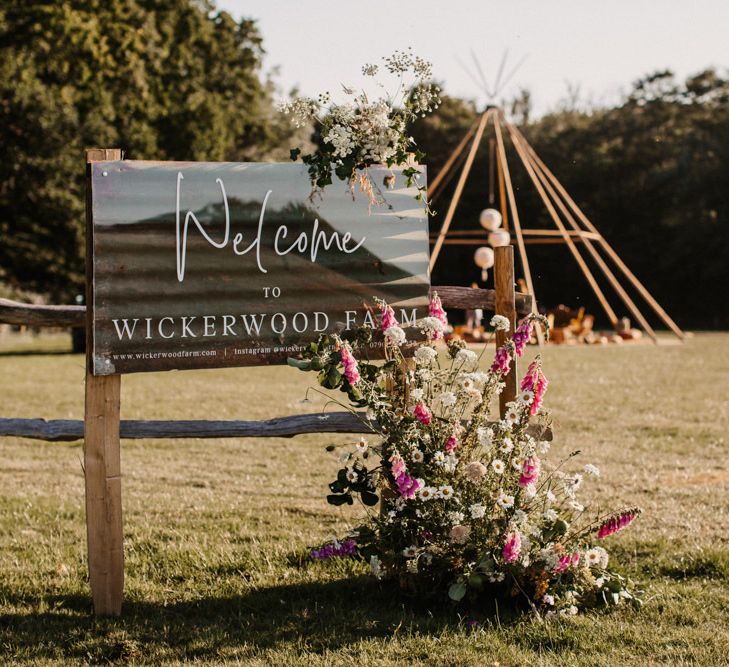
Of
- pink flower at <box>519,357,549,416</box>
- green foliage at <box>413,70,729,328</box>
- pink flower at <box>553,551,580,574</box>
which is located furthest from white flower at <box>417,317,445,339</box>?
green foliage at <box>413,70,729,328</box>

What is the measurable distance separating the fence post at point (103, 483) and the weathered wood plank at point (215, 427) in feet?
0.87

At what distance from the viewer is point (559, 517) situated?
4.67 metres

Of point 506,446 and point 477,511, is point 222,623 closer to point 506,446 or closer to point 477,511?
point 477,511

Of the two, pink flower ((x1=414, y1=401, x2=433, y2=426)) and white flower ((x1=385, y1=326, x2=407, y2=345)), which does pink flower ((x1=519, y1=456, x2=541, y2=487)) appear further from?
white flower ((x1=385, y1=326, x2=407, y2=345))

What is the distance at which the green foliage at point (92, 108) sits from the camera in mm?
22078

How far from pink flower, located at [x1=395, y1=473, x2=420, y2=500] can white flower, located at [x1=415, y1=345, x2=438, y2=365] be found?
59 cm

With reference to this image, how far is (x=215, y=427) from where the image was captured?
4.92 metres

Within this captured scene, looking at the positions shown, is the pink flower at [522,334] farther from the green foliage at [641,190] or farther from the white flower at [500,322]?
the green foliage at [641,190]

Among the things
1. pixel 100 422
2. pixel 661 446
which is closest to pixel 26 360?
pixel 661 446

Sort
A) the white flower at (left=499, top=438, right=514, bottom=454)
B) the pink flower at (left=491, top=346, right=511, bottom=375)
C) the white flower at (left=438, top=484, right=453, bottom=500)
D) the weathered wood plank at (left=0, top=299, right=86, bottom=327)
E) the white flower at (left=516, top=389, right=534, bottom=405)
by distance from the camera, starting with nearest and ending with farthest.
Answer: the white flower at (left=438, top=484, right=453, bottom=500), the white flower at (left=499, top=438, right=514, bottom=454), the white flower at (left=516, top=389, right=534, bottom=405), the pink flower at (left=491, top=346, right=511, bottom=375), the weathered wood plank at (left=0, top=299, right=86, bottom=327)

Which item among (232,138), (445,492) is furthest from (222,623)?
(232,138)

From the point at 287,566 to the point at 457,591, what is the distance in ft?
4.71

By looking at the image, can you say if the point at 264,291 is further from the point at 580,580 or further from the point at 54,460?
the point at 54,460

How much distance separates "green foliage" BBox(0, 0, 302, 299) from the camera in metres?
22.1
